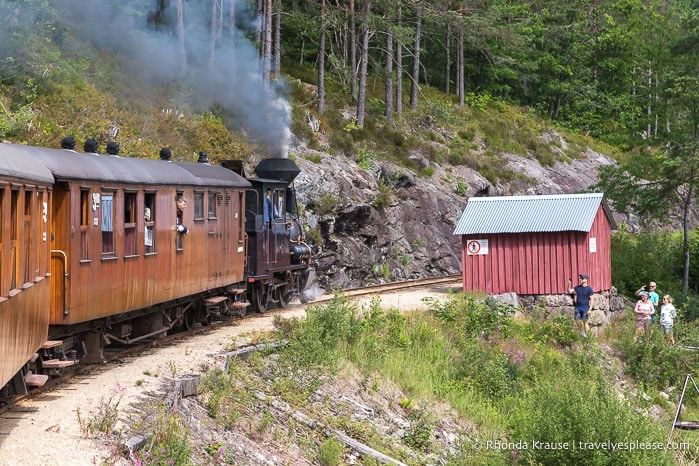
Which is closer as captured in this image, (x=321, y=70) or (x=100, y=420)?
(x=100, y=420)

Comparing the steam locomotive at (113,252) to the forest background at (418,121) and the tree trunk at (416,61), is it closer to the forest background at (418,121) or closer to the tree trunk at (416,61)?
the forest background at (418,121)

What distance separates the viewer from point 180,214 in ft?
54.3

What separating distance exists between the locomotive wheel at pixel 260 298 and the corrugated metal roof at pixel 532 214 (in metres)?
6.95

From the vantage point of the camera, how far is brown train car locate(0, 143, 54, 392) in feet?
29.8

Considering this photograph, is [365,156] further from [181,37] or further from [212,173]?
[212,173]

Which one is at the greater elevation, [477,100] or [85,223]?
[477,100]

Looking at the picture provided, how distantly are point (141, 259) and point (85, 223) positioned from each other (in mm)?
1940

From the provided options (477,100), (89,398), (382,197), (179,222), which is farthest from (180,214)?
(477,100)

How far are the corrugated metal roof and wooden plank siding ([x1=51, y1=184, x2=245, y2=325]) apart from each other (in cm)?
960

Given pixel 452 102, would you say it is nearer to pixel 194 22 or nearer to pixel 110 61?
pixel 194 22

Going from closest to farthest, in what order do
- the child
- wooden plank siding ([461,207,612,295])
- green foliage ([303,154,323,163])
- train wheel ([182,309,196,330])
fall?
1. train wheel ([182,309,196,330])
2. the child
3. wooden plank siding ([461,207,612,295])
4. green foliage ([303,154,323,163])

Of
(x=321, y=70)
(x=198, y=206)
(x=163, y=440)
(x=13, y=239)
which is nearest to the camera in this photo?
(x=13, y=239)

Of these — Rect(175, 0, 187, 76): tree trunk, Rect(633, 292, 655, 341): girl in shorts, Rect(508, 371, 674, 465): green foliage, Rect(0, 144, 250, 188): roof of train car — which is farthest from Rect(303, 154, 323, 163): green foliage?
Rect(508, 371, 674, 465): green foliage

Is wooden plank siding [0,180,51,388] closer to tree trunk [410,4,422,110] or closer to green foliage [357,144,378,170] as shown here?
green foliage [357,144,378,170]
